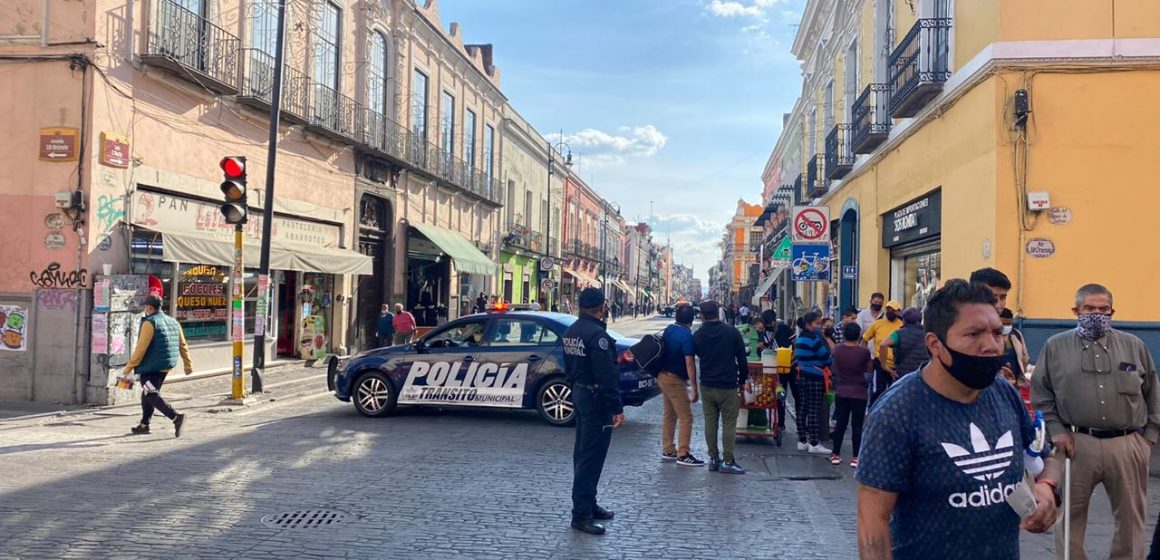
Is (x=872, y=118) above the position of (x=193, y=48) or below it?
below

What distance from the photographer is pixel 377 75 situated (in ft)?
72.4

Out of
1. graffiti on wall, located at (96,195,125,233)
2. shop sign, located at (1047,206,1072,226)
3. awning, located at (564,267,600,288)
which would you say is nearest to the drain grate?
graffiti on wall, located at (96,195,125,233)

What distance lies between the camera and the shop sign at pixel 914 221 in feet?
42.3

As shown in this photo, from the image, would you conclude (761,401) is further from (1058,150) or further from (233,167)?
(233,167)

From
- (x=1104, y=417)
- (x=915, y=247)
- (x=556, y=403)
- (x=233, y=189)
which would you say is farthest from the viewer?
(x=915, y=247)

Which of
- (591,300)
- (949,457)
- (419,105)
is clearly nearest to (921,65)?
(591,300)

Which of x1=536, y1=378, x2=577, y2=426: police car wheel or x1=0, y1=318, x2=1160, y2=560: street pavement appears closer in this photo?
x1=0, y1=318, x2=1160, y2=560: street pavement

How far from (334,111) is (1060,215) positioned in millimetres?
15242

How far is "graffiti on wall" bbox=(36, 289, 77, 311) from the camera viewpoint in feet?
38.2

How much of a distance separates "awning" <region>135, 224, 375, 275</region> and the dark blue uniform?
8337mm

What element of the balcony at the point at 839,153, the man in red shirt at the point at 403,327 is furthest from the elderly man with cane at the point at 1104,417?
the man in red shirt at the point at 403,327

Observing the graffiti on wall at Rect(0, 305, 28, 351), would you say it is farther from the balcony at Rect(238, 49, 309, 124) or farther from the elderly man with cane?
the elderly man with cane

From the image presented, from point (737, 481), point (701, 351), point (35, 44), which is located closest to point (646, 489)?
point (737, 481)

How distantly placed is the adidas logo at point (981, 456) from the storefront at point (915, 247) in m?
10.4
